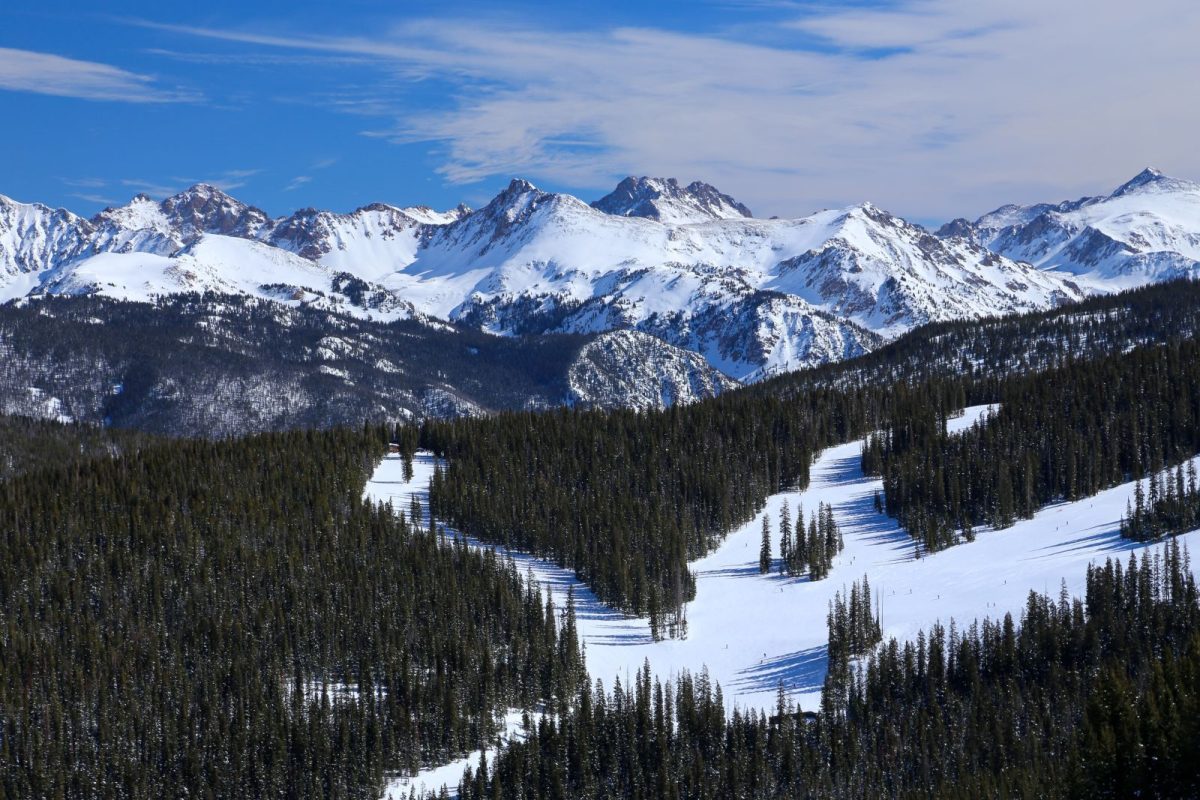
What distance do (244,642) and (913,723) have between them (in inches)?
2798

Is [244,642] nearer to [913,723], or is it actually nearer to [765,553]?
[913,723]

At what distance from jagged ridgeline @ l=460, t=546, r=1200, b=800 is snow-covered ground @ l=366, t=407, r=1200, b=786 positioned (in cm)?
691

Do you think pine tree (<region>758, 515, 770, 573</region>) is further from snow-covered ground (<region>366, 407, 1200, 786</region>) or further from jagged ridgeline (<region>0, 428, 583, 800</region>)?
jagged ridgeline (<region>0, 428, 583, 800</region>)

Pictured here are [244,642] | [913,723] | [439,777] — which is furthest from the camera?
[244,642]

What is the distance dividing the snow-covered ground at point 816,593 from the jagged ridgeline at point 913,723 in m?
6.91

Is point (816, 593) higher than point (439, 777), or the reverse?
point (816, 593)

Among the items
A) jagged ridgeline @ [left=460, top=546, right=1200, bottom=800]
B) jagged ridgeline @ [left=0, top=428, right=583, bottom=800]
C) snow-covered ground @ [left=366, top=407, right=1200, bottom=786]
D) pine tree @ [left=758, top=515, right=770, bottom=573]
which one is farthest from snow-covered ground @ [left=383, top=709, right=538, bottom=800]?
pine tree @ [left=758, top=515, right=770, bottom=573]

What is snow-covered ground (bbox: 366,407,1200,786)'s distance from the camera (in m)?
147

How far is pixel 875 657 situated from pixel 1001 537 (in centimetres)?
4676

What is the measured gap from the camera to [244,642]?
465 feet

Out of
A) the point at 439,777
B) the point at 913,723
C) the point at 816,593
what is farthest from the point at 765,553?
the point at 439,777

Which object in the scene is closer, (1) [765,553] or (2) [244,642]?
(2) [244,642]

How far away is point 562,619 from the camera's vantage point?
510 ft

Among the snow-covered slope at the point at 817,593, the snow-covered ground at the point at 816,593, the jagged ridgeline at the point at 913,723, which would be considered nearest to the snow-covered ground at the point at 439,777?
the snow-covered ground at the point at 816,593
